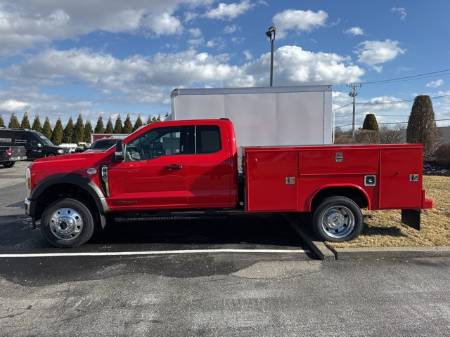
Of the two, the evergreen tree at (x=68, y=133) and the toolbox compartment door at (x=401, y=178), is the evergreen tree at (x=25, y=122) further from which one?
the toolbox compartment door at (x=401, y=178)

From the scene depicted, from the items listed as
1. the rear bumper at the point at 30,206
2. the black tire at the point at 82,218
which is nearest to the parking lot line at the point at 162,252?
the black tire at the point at 82,218

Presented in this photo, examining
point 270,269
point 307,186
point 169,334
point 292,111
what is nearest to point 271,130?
point 292,111

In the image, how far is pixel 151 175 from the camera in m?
6.55

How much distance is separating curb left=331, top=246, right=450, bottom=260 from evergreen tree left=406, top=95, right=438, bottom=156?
16.2m

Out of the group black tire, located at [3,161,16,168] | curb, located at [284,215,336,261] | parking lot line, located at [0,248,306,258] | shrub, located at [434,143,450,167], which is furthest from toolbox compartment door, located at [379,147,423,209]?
black tire, located at [3,161,16,168]

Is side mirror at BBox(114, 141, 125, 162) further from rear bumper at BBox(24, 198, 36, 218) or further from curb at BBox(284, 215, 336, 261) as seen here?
curb at BBox(284, 215, 336, 261)

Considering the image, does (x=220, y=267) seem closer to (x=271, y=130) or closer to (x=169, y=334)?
(x=169, y=334)

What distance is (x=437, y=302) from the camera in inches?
174

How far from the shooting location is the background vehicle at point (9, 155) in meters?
25.3

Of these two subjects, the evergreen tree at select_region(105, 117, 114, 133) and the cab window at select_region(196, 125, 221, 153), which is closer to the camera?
the cab window at select_region(196, 125, 221, 153)

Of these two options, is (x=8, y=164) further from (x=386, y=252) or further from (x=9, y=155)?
(x=386, y=252)

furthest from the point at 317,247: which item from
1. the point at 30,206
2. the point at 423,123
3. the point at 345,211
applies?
the point at 423,123

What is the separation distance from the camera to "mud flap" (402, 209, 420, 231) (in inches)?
264

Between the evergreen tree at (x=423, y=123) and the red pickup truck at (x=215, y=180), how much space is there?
51.7 ft
